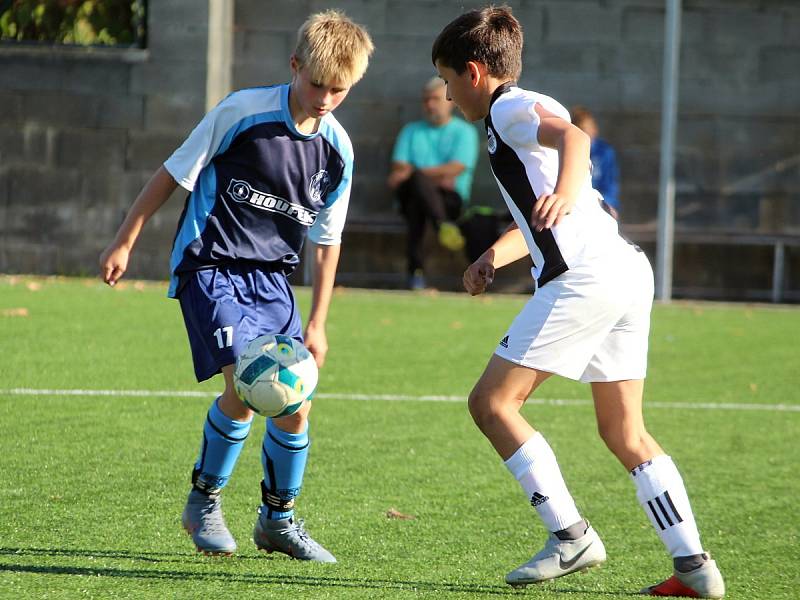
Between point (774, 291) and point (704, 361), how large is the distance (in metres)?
4.81

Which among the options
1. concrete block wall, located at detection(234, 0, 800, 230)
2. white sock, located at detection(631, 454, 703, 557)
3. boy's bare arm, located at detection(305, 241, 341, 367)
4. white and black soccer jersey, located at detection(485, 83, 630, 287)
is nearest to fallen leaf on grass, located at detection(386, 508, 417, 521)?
boy's bare arm, located at detection(305, 241, 341, 367)

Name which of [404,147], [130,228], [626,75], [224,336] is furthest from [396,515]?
[626,75]

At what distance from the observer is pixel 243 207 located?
4305 millimetres

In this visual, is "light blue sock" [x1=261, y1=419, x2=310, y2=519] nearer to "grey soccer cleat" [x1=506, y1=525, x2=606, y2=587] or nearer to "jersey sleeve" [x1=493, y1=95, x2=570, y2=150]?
"grey soccer cleat" [x1=506, y1=525, x2=606, y2=587]

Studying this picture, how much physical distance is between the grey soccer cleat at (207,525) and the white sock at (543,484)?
3.19 feet

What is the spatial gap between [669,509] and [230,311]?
145 centimetres

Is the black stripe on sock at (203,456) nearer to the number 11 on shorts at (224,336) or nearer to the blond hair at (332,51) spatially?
the number 11 on shorts at (224,336)

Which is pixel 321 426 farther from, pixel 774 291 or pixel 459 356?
pixel 774 291

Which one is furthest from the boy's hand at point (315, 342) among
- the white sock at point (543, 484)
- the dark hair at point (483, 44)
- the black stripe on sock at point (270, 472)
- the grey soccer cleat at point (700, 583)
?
the grey soccer cleat at point (700, 583)

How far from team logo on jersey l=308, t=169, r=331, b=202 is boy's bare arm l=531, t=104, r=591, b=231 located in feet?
3.41

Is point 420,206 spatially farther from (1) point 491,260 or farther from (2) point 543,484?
(2) point 543,484

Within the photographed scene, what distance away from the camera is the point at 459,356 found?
909 cm

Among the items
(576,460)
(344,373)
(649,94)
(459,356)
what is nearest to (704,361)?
(459,356)

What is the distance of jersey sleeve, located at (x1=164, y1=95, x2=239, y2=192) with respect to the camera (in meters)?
4.21
